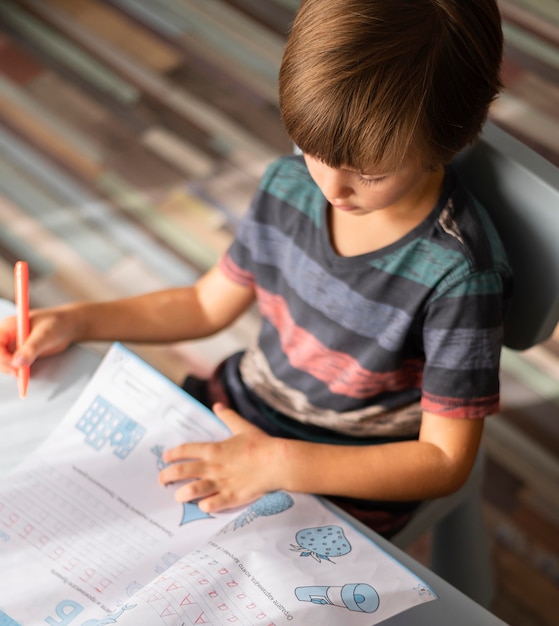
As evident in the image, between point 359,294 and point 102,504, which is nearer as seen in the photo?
point 102,504

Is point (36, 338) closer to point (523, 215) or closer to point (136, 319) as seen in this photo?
point (136, 319)

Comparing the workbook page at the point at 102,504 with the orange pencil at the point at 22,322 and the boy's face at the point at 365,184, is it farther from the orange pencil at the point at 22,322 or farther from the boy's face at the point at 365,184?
the boy's face at the point at 365,184

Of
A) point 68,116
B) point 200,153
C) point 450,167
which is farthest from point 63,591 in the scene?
point 68,116

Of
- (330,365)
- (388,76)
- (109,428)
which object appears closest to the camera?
(388,76)

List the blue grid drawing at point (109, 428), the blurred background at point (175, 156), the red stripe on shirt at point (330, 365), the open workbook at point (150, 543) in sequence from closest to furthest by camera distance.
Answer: the open workbook at point (150, 543) < the blue grid drawing at point (109, 428) < the red stripe on shirt at point (330, 365) < the blurred background at point (175, 156)

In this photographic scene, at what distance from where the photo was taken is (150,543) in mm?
618

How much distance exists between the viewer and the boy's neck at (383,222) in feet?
2.44

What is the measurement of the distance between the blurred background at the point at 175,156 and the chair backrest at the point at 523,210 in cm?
65

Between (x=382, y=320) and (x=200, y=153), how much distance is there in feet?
3.95

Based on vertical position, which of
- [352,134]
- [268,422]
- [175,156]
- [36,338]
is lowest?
[175,156]

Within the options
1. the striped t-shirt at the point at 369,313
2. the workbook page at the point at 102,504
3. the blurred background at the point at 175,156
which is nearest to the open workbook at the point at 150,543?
the workbook page at the point at 102,504

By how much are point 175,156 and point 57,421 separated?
4.17 ft

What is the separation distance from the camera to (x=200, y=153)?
189 centimetres

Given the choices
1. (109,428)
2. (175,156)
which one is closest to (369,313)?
(109,428)
